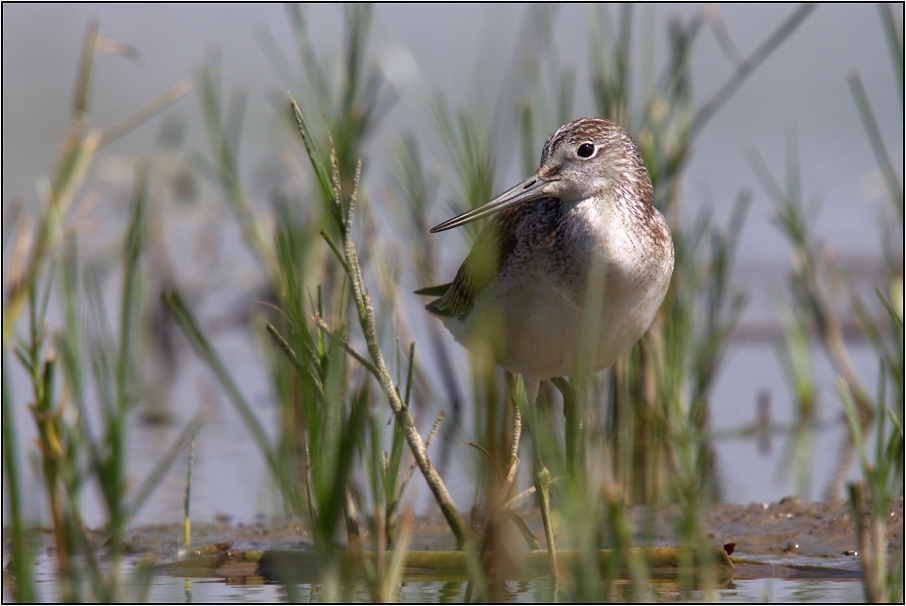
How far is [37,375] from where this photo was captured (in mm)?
3459

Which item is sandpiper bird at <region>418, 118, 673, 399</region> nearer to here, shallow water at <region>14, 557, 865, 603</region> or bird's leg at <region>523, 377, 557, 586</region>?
bird's leg at <region>523, 377, 557, 586</region>

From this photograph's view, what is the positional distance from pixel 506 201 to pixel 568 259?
0.35 metres

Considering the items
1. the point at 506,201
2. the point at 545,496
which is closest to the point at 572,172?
the point at 506,201

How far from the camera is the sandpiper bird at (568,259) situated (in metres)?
4.33

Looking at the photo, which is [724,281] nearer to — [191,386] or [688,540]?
[688,540]

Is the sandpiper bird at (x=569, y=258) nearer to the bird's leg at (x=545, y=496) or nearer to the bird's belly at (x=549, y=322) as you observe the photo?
the bird's belly at (x=549, y=322)

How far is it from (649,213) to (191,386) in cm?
436

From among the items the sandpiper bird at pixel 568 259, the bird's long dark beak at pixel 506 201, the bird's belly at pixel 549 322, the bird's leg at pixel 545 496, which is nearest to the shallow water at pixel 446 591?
the bird's leg at pixel 545 496

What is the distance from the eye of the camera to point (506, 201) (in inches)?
178

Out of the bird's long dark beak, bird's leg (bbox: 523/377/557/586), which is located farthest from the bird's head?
bird's leg (bbox: 523/377/557/586)

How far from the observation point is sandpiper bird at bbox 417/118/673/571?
4.33m

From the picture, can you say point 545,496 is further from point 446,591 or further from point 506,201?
point 506,201

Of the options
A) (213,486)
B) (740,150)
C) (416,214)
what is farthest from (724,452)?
(740,150)

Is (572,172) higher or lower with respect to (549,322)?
higher
